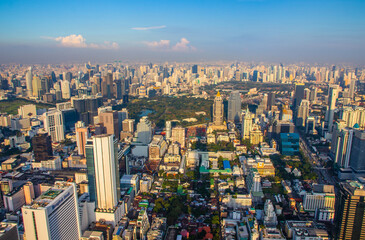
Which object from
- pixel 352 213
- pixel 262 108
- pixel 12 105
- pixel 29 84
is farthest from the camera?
pixel 29 84

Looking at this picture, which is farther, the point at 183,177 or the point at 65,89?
the point at 65,89

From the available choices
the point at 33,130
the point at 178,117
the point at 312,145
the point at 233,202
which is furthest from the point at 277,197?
the point at 33,130

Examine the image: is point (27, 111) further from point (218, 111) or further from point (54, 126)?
point (218, 111)

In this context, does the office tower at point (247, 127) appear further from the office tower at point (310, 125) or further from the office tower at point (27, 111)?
the office tower at point (27, 111)

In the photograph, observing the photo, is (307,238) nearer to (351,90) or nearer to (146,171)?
(146,171)

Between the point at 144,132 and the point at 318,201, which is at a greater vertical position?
the point at 144,132

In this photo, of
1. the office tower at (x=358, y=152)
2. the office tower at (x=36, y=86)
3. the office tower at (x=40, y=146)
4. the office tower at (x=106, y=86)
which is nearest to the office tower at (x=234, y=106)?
the office tower at (x=358, y=152)

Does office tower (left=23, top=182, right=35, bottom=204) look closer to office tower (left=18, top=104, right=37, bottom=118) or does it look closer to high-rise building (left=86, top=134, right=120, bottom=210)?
high-rise building (left=86, top=134, right=120, bottom=210)

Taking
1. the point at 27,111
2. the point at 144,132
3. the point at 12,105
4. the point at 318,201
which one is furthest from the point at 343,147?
the point at 12,105

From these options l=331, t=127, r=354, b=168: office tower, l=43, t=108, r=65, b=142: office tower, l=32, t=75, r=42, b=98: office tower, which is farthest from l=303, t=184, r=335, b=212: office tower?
l=32, t=75, r=42, b=98: office tower
